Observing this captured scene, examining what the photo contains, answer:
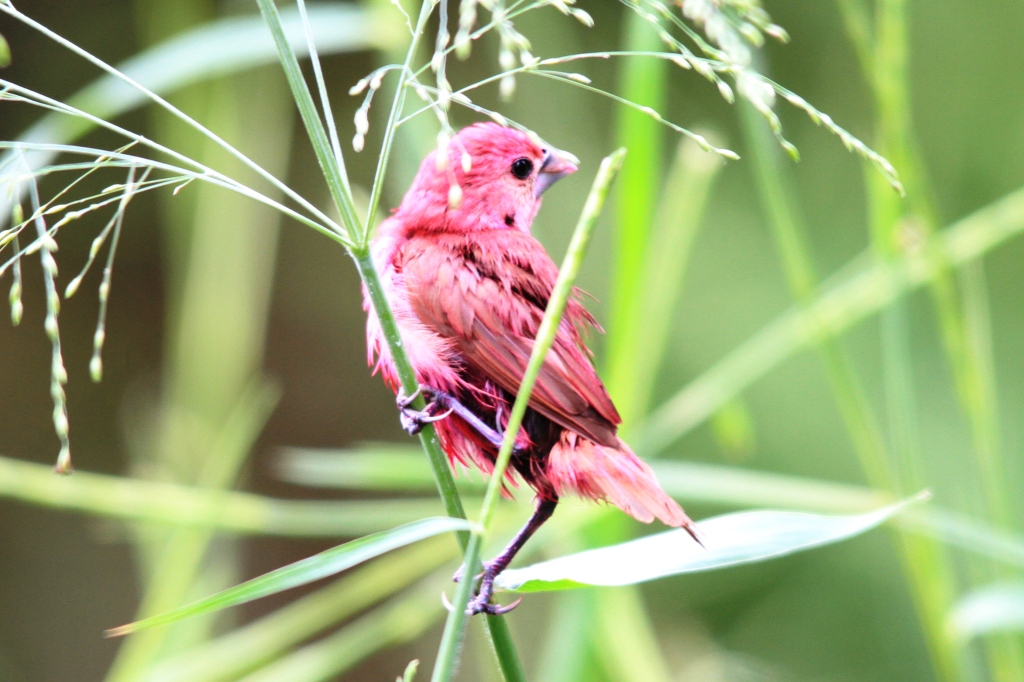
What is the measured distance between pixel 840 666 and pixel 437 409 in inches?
95.3

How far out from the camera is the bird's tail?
2.89 feet

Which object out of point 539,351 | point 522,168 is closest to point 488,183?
point 522,168

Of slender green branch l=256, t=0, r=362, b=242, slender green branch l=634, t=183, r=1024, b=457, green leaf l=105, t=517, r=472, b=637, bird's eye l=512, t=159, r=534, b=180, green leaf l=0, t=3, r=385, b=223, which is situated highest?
green leaf l=0, t=3, r=385, b=223

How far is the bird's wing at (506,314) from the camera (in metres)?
0.92

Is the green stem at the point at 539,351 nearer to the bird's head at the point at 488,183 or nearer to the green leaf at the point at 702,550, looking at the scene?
the green leaf at the point at 702,550

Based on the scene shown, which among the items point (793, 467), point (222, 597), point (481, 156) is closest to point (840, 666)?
point (793, 467)

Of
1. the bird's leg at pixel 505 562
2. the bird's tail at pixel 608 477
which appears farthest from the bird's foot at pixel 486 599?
the bird's tail at pixel 608 477

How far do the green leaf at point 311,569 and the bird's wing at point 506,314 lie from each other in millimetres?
295

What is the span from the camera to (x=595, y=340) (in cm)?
352

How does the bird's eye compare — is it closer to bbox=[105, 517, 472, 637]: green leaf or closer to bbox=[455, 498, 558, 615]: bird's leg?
bbox=[455, 498, 558, 615]: bird's leg

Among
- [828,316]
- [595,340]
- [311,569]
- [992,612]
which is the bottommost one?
[311,569]

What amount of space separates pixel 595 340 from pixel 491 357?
2557 mm

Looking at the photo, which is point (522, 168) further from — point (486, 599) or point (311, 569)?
point (311, 569)

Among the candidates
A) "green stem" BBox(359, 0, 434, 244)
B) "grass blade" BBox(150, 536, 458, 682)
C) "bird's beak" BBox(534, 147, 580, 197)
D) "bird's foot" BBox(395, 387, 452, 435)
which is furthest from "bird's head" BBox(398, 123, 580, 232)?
"grass blade" BBox(150, 536, 458, 682)
